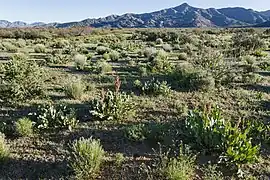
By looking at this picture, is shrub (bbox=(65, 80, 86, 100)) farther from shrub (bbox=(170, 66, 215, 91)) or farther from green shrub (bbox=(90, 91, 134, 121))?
shrub (bbox=(170, 66, 215, 91))

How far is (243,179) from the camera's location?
5828 millimetres

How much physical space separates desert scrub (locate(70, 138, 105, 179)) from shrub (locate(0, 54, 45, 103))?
13.9 feet

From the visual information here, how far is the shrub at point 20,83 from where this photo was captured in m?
9.66

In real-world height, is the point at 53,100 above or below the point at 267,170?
above

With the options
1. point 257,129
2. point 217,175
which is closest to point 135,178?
point 217,175

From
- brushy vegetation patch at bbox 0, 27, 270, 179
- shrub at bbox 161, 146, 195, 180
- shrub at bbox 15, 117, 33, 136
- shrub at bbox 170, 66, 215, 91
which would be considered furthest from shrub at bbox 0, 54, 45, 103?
shrub at bbox 161, 146, 195, 180

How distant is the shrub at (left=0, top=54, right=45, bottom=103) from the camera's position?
966 centimetres

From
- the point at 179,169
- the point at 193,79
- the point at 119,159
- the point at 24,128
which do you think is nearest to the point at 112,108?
the point at 24,128

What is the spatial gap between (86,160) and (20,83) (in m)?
5.27

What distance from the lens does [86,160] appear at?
5848 millimetres

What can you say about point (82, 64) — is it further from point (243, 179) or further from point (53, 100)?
point (243, 179)

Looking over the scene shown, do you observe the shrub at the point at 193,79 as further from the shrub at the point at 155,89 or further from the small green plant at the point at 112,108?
the small green plant at the point at 112,108

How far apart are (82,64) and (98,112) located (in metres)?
6.95

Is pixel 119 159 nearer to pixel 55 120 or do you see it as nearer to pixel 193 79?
pixel 55 120
